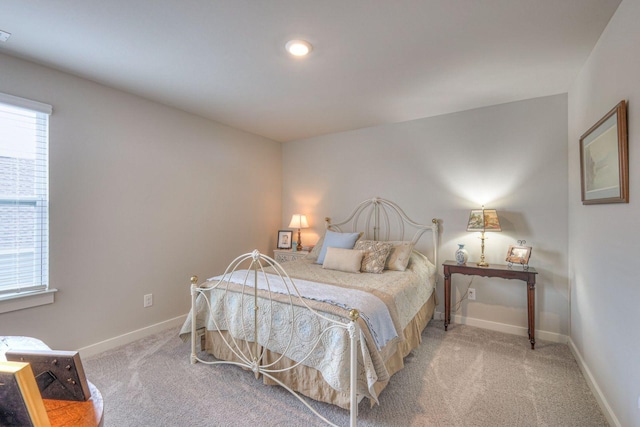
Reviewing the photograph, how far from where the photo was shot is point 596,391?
1978 millimetres

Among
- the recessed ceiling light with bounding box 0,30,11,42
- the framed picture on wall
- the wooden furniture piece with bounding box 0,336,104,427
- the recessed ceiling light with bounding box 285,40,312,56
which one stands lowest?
the wooden furniture piece with bounding box 0,336,104,427

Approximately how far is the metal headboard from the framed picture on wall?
1445 millimetres

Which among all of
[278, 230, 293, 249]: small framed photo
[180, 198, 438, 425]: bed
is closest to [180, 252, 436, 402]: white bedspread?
[180, 198, 438, 425]: bed

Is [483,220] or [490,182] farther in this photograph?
[490,182]

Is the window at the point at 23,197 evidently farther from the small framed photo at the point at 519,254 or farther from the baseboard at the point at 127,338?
the small framed photo at the point at 519,254

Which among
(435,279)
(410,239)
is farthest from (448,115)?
(435,279)

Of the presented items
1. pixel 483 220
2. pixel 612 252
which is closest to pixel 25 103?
pixel 483 220

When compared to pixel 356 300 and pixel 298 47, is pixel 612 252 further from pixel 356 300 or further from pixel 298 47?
pixel 298 47

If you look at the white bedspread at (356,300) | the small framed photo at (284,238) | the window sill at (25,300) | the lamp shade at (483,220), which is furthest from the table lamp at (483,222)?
the window sill at (25,300)

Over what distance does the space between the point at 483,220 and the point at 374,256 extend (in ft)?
3.75

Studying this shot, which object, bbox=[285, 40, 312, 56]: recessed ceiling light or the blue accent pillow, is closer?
bbox=[285, 40, 312, 56]: recessed ceiling light

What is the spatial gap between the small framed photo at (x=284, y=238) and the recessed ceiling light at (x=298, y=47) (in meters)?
2.73

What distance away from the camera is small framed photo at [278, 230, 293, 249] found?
4379mm

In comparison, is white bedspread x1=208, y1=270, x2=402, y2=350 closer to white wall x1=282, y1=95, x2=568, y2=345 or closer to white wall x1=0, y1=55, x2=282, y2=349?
white wall x1=0, y1=55, x2=282, y2=349
